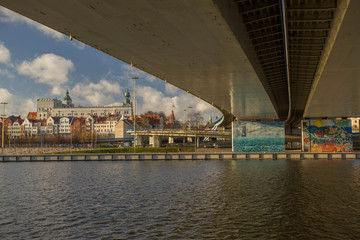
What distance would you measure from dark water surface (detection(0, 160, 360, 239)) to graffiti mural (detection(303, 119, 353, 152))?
1268 inches

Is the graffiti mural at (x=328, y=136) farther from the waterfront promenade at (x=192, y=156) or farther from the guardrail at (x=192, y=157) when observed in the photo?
the guardrail at (x=192, y=157)

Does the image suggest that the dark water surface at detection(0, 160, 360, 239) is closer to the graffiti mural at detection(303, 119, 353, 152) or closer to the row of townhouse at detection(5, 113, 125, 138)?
the graffiti mural at detection(303, 119, 353, 152)

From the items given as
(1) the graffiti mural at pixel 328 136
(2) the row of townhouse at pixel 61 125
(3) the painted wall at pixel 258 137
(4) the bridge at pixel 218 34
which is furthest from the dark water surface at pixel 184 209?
(2) the row of townhouse at pixel 61 125

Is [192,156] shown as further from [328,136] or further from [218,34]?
[218,34]

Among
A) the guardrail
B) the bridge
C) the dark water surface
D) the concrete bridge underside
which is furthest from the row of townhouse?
the concrete bridge underside

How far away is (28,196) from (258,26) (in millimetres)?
16925

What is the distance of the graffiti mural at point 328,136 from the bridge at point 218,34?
118 feet

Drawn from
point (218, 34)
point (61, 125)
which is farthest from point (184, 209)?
point (61, 125)

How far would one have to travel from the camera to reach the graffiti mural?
55.7 meters

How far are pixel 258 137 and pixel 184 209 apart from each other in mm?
44492

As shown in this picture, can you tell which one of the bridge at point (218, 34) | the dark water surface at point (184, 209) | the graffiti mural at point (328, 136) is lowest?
the dark water surface at point (184, 209)

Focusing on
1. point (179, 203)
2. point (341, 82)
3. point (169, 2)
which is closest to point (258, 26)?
point (169, 2)

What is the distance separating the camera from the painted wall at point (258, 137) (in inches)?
2274

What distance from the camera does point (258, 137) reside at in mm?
58344
